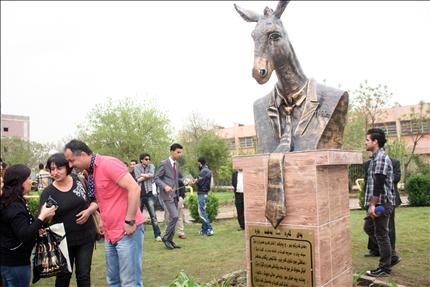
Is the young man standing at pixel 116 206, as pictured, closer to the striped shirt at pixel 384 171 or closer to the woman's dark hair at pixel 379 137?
the striped shirt at pixel 384 171

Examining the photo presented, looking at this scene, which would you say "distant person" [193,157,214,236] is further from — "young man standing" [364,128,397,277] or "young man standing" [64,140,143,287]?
"young man standing" [64,140,143,287]

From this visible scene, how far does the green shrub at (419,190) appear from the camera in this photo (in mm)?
14266

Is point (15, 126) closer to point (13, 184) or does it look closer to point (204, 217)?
point (204, 217)

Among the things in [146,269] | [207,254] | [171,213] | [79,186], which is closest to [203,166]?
[171,213]

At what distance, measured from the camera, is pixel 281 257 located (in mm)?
3764

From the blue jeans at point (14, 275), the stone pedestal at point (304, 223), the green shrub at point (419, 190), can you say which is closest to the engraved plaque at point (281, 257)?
the stone pedestal at point (304, 223)

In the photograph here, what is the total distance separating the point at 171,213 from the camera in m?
7.91

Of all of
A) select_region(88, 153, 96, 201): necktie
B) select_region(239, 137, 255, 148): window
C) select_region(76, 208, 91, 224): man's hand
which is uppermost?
select_region(239, 137, 255, 148): window

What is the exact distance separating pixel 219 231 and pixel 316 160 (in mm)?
7165

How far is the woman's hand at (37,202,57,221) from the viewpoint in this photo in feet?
12.1

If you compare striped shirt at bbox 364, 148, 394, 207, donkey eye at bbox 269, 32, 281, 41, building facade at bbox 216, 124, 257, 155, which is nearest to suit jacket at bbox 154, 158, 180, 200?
striped shirt at bbox 364, 148, 394, 207

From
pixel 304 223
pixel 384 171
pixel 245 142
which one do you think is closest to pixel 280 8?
pixel 304 223

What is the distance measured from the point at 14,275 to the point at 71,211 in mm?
796

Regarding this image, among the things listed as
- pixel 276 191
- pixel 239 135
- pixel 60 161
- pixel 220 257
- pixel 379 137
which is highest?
pixel 239 135
